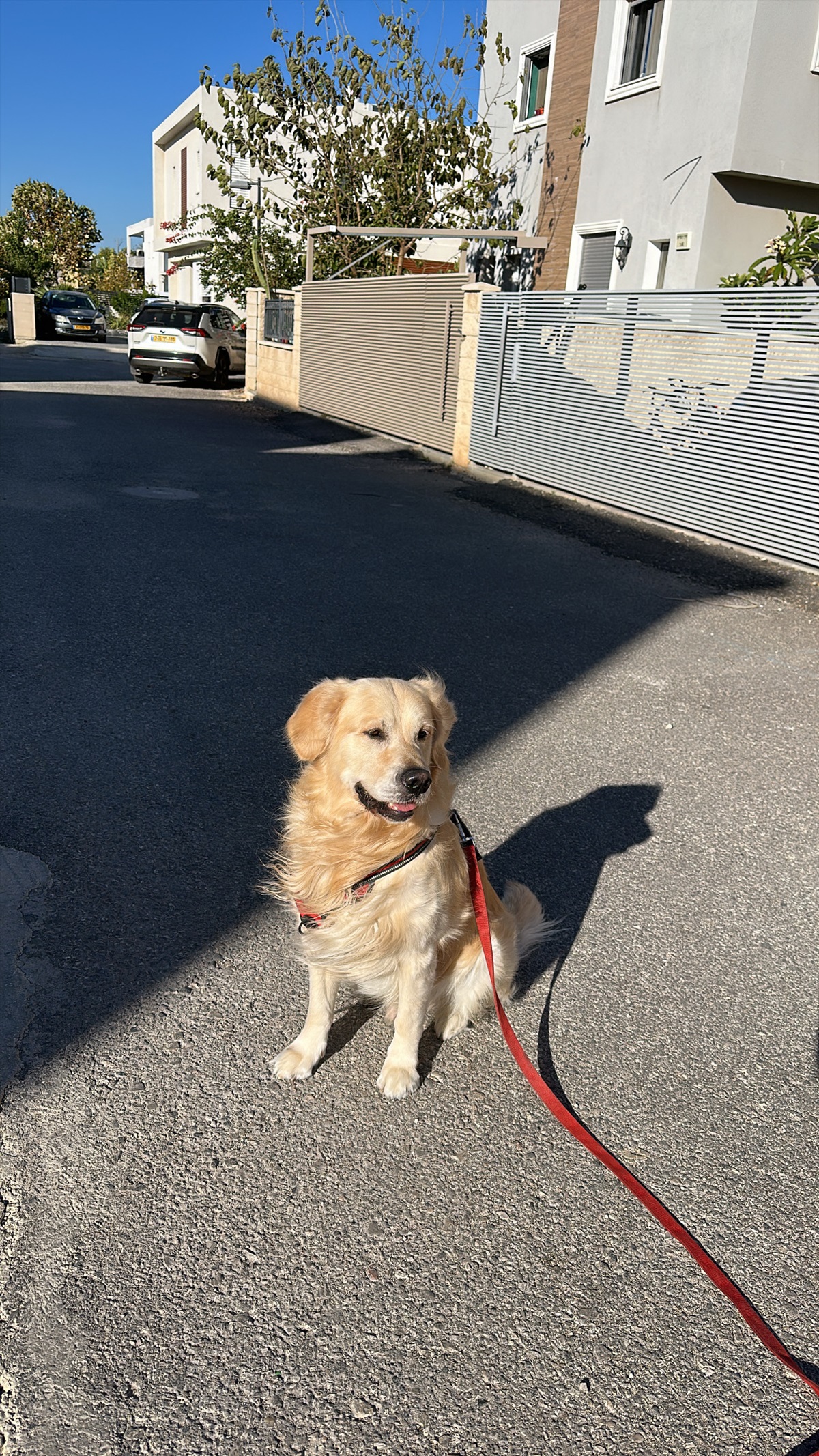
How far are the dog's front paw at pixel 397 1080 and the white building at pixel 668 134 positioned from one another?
15508mm

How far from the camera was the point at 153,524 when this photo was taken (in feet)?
31.8

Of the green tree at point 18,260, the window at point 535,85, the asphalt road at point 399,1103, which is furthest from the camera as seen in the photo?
the green tree at point 18,260

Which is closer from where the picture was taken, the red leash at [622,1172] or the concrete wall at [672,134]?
the red leash at [622,1172]

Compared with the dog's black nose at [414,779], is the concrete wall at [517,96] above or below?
above

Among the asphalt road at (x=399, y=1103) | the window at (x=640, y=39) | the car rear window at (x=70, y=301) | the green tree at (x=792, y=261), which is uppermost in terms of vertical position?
the window at (x=640, y=39)

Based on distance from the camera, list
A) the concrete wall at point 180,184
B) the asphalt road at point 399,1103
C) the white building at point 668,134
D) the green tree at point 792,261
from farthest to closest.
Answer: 1. the concrete wall at point 180,184
2. the white building at point 668,134
3. the green tree at point 792,261
4. the asphalt road at point 399,1103

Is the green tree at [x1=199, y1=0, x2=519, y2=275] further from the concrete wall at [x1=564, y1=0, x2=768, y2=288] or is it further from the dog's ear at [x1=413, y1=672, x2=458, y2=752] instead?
the dog's ear at [x1=413, y1=672, x2=458, y2=752]

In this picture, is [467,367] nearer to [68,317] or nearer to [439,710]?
[439,710]

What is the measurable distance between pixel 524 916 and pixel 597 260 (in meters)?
18.3

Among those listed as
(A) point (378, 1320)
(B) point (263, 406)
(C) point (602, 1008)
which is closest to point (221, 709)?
(C) point (602, 1008)

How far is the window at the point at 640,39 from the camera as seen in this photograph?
16.7 metres

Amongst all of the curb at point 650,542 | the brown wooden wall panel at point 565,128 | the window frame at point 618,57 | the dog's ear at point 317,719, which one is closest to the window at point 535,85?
the brown wooden wall panel at point 565,128

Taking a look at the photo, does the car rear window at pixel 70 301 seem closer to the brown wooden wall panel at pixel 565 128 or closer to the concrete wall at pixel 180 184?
the concrete wall at pixel 180 184

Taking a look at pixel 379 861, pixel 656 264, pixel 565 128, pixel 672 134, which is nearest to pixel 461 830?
pixel 379 861
